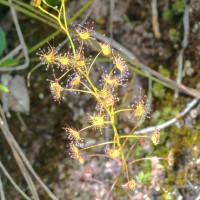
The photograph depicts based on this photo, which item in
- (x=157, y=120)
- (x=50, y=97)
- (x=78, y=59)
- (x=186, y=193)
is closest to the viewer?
(x=78, y=59)

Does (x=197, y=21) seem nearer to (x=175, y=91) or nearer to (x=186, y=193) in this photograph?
(x=175, y=91)

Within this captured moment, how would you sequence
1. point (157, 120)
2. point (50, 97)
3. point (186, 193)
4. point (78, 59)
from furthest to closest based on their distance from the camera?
point (50, 97) < point (157, 120) < point (186, 193) < point (78, 59)


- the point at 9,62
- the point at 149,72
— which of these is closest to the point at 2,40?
the point at 9,62

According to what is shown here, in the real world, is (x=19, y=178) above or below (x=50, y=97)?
below

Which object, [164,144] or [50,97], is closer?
[164,144]

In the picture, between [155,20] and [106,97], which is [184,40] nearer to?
[155,20]

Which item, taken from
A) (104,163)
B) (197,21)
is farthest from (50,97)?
(197,21)

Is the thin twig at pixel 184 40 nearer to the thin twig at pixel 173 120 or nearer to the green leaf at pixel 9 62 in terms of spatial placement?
the thin twig at pixel 173 120

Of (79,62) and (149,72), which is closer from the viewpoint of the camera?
(79,62)

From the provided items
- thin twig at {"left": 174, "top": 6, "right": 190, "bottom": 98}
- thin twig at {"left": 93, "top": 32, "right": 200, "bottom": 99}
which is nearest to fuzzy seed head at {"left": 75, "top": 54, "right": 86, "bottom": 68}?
thin twig at {"left": 93, "top": 32, "right": 200, "bottom": 99}

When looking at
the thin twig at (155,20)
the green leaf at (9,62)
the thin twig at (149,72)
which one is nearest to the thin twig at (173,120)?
the thin twig at (149,72)

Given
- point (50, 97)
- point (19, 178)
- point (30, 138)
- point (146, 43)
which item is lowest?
point (19, 178)
